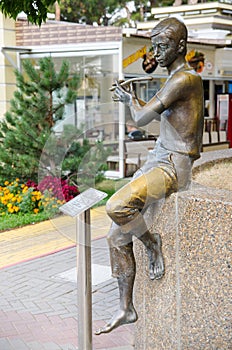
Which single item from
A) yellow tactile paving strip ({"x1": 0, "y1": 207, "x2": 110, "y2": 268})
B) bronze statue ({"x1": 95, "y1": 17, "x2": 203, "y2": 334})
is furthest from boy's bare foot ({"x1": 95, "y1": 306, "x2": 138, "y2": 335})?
yellow tactile paving strip ({"x1": 0, "y1": 207, "x2": 110, "y2": 268})

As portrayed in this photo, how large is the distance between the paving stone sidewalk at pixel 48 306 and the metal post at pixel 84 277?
0.43m

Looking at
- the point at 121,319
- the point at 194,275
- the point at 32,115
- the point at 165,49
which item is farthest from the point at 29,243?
the point at 165,49

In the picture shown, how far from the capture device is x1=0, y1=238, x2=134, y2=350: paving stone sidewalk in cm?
489

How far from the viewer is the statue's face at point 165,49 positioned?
3812mm

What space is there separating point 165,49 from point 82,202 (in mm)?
1152

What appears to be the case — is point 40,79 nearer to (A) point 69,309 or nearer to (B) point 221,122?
(A) point 69,309

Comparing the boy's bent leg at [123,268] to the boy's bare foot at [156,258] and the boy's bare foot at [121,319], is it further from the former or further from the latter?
the boy's bare foot at [156,258]

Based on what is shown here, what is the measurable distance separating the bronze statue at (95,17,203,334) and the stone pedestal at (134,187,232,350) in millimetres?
121

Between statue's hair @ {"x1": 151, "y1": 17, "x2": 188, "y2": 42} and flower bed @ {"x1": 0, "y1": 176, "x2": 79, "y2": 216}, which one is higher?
statue's hair @ {"x1": 151, "y1": 17, "x2": 188, "y2": 42}

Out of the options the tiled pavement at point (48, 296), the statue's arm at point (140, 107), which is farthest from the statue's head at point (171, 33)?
the tiled pavement at point (48, 296)

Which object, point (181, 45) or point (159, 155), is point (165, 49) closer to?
point (181, 45)

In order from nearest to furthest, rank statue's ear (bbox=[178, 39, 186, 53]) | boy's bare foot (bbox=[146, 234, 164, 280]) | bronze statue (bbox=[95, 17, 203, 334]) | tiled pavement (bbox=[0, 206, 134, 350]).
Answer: bronze statue (bbox=[95, 17, 203, 334]) < statue's ear (bbox=[178, 39, 186, 53]) < boy's bare foot (bbox=[146, 234, 164, 280]) < tiled pavement (bbox=[0, 206, 134, 350])

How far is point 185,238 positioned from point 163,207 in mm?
272

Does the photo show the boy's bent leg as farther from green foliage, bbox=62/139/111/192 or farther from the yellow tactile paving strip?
the yellow tactile paving strip
